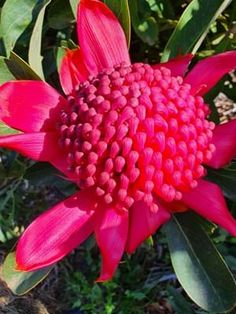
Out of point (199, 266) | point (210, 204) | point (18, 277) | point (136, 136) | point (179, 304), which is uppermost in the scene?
point (136, 136)

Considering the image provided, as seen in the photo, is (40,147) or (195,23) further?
(195,23)

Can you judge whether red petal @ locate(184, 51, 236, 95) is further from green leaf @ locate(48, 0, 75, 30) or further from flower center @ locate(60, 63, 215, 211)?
green leaf @ locate(48, 0, 75, 30)

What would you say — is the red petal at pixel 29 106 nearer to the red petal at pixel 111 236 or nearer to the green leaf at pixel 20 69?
the green leaf at pixel 20 69

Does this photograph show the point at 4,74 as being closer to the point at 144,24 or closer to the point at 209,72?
the point at 209,72

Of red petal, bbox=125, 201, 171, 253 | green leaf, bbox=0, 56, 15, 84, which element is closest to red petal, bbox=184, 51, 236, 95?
red petal, bbox=125, 201, 171, 253

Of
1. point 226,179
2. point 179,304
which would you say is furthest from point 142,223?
point 179,304

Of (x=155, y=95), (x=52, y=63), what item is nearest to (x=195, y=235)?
(x=155, y=95)

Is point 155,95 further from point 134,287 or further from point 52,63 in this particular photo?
point 134,287
